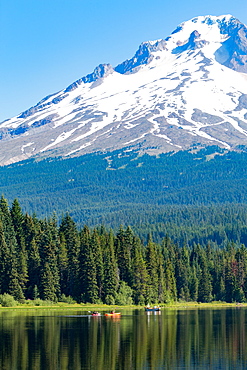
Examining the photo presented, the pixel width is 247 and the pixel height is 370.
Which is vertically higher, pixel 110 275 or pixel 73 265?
pixel 73 265

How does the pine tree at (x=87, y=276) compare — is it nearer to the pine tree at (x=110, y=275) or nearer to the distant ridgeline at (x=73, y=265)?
the distant ridgeline at (x=73, y=265)

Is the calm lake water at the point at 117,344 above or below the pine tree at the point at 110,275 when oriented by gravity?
below

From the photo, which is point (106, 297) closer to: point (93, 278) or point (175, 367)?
point (93, 278)

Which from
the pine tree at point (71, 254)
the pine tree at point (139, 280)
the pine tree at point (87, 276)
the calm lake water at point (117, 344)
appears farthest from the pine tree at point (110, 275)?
the calm lake water at point (117, 344)

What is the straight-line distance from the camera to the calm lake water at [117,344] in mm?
55875

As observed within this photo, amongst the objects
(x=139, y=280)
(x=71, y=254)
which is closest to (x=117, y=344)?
(x=71, y=254)

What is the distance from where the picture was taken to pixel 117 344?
219 feet

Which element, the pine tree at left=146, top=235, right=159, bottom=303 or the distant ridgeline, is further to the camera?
the pine tree at left=146, top=235, right=159, bottom=303

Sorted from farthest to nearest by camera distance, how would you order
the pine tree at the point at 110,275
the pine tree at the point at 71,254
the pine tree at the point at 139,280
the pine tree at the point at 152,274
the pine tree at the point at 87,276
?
1. the pine tree at the point at 152,274
2. the pine tree at the point at 139,280
3. the pine tree at the point at 110,275
4. the pine tree at the point at 71,254
5. the pine tree at the point at 87,276

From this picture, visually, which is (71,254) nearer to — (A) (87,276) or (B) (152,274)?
(A) (87,276)

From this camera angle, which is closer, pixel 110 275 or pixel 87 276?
pixel 87 276

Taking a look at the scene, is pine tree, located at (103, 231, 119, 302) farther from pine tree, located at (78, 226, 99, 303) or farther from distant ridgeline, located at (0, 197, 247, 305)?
pine tree, located at (78, 226, 99, 303)

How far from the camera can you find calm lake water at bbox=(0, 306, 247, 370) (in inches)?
2200

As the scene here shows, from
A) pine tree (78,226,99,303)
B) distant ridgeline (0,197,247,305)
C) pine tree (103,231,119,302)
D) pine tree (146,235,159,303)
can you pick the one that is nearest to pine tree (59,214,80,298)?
distant ridgeline (0,197,247,305)
